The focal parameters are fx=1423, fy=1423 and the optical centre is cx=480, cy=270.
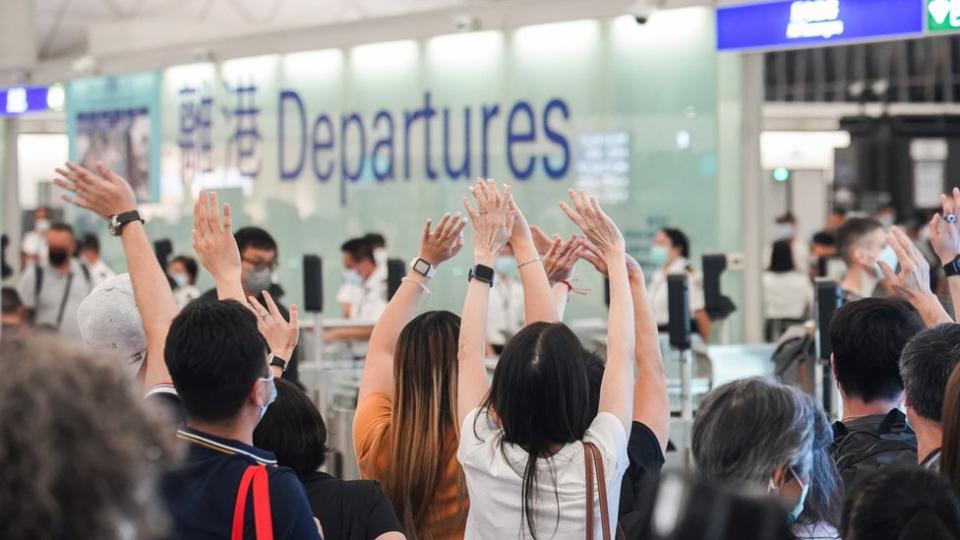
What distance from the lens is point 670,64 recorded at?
9.77 m

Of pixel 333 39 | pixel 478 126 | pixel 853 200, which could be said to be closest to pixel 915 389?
pixel 478 126

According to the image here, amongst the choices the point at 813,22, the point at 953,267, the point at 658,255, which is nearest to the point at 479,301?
the point at 953,267

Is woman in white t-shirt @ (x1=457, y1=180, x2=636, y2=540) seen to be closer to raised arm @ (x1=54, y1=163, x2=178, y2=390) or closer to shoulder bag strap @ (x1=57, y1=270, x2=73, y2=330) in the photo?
raised arm @ (x1=54, y1=163, x2=178, y2=390)

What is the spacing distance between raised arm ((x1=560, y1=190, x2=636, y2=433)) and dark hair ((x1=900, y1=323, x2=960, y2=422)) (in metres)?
0.56

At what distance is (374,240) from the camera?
1073 cm

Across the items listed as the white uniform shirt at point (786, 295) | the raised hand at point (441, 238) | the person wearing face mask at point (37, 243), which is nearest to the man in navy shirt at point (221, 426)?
the raised hand at point (441, 238)

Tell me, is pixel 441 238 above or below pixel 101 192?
below

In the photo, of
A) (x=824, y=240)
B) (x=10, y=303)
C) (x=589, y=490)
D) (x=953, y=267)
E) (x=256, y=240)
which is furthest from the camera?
(x=824, y=240)

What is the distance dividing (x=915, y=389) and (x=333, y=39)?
940 centimetres

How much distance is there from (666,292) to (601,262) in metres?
5.61

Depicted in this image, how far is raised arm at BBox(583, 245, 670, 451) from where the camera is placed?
122 inches

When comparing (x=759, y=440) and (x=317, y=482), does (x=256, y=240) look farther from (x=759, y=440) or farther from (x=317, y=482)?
(x=759, y=440)

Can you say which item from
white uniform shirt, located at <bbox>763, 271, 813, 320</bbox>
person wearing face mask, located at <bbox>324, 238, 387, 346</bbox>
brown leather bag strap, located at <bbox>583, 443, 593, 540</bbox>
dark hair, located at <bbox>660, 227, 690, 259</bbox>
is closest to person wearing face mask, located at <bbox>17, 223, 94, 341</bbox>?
person wearing face mask, located at <bbox>324, 238, 387, 346</bbox>

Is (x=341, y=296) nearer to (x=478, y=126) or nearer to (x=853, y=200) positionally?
(x=478, y=126)
